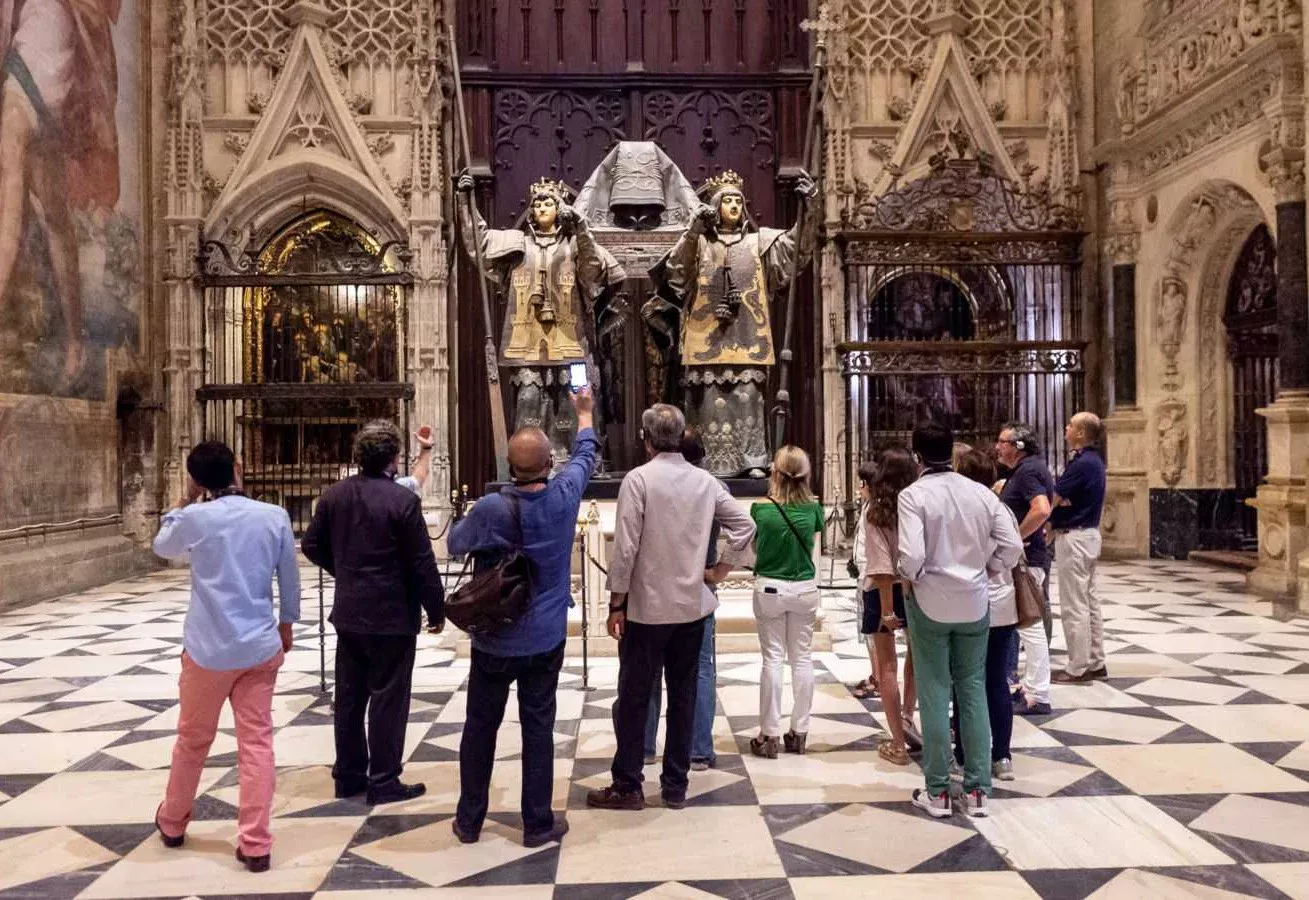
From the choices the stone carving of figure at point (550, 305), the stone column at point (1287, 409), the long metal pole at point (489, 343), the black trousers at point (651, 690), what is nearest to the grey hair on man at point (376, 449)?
the black trousers at point (651, 690)

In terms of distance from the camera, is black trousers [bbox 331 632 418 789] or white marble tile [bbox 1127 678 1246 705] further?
white marble tile [bbox 1127 678 1246 705]

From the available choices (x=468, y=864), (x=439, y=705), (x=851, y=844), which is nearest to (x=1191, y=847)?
(x=851, y=844)

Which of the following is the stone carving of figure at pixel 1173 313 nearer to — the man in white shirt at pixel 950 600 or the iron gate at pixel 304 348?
the iron gate at pixel 304 348

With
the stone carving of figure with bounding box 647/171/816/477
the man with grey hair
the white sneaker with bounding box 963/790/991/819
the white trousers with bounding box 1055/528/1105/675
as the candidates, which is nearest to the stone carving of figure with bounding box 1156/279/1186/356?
the stone carving of figure with bounding box 647/171/816/477

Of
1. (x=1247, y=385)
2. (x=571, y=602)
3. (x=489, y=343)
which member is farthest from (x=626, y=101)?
(x=571, y=602)

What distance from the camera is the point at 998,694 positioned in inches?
167

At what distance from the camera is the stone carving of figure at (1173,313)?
1232 cm

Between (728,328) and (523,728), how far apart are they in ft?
17.2

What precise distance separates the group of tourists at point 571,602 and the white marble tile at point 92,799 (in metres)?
0.48

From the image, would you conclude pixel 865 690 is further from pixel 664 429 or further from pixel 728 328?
pixel 728 328

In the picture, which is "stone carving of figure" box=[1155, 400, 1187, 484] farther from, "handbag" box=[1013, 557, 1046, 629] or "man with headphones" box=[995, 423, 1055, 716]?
"handbag" box=[1013, 557, 1046, 629]

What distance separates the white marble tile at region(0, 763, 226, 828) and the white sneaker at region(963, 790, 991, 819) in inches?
120

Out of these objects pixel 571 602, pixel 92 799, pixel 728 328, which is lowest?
pixel 92 799

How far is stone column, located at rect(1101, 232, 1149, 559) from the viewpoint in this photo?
12727 millimetres
